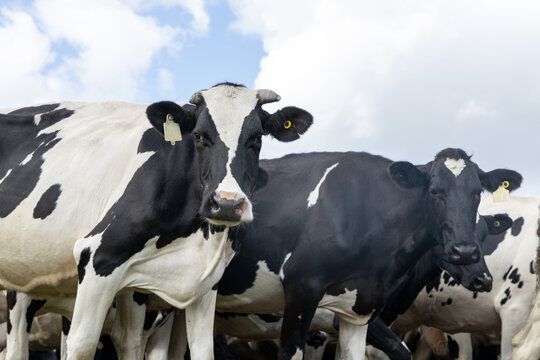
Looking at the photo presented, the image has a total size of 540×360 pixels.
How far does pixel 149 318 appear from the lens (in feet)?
25.2

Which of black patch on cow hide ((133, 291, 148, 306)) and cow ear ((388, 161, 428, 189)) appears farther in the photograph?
cow ear ((388, 161, 428, 189))

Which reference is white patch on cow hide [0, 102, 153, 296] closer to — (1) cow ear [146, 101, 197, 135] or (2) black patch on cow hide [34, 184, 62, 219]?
(2) black patch on cow hide [34, 184, 62, 219]

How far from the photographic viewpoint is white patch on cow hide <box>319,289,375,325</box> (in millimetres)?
7945

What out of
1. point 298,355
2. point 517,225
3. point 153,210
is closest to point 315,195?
point 298,355

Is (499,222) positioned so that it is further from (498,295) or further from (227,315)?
(227,315)

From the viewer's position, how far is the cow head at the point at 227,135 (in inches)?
221

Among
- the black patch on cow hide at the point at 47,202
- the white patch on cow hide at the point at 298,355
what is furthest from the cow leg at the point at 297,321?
the black patch on cow hide at the point at 47,202

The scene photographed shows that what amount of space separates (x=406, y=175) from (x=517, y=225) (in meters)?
3.26

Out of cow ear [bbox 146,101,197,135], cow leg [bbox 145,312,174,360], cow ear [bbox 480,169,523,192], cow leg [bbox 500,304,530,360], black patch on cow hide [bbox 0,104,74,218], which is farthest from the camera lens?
cow leg [bbox 500,304,530,360]

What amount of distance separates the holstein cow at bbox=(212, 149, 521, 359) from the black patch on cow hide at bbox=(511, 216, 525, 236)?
8.49 feet

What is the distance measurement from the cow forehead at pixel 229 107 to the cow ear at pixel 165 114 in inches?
8.8

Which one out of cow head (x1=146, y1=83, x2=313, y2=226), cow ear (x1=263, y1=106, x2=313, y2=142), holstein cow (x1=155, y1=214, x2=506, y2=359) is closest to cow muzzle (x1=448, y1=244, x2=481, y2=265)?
holstein cow (x1=155, y1=214, x2=506, y2=359)

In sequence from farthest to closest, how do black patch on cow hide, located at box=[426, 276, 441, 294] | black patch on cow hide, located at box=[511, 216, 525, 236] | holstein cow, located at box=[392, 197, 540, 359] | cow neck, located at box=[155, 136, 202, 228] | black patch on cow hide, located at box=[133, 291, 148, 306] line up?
black patch on cow hide, located at box=[511, 216, 525, 236], black patch on cow hide, located at box=[426, 276, 441, 294], holstein cow, located at box=[392, 197, 540, 359], black patch on cow hide, located at box=[133, 291, 148, 306], cow neck, located at box=[155, 136, 202, 228]

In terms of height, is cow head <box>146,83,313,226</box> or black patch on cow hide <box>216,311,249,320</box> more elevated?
cow head <box>146,83,313,226</box>
